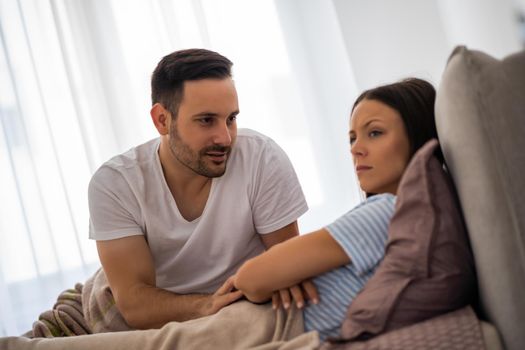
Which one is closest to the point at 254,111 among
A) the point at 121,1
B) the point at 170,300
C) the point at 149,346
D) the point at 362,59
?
the point at 362,59

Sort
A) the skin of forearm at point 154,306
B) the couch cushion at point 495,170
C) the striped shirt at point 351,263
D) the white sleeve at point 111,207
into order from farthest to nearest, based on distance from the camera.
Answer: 1. the white sleeve at point 111,207
2. the skin of forearm at point 154,306
3. the striped shirt at point 351,263
4. the couch cushion at point 495,170

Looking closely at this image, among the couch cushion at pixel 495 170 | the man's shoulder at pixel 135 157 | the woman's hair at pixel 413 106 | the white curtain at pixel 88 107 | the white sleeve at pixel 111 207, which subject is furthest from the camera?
the white curtain at pixel 88 107

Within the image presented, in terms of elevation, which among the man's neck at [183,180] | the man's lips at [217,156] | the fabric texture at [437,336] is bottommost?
the fabric texture at [437,336]

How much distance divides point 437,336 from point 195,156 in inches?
42.7

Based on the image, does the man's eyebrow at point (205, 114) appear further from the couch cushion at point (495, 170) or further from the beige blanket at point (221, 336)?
the couch cushion at point (495, 170)

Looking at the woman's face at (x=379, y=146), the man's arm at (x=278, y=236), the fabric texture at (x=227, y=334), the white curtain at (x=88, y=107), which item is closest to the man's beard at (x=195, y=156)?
the man's arm at (x=278, y=236)

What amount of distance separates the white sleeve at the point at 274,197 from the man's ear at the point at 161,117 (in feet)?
1.18

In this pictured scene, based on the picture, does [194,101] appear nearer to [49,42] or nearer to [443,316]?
[443,316]

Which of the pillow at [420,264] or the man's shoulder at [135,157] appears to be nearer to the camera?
the pillow at [420,264]

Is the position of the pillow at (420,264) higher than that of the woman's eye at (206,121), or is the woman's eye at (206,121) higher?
the woman's eye at (206,121)

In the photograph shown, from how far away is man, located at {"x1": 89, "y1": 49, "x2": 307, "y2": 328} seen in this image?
5.58 ft

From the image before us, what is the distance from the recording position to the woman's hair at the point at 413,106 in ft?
3.96

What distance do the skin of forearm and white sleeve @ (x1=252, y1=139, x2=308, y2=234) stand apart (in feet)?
1.09

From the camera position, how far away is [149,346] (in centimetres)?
105
